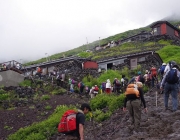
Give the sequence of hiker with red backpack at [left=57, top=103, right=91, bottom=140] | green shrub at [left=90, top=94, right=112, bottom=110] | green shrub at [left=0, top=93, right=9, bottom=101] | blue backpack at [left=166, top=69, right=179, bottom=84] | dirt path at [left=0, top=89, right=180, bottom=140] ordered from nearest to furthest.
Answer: hiker with red backpack at [left=57, top=103, right=91, bottom=140]
dirt path at [left=0, top=89, right=180, bottom=140]
blue backpack at [left=166, top=69, right=179, bottom=84]
green shrub at [left=90, top=94, right=112, bottom=110]
green shrub at [left=0, top=93, right=9, bottom=101]

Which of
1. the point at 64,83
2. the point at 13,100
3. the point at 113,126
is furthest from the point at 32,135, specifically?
the point at 64,83

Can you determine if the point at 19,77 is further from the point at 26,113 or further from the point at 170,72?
the point at 170,72

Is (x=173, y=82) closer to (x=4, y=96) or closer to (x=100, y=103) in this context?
(x=100, y=103)

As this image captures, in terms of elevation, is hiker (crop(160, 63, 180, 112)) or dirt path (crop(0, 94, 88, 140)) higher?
hiker (crop(160, 63, 180, 112))

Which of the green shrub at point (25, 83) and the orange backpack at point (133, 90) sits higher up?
the orange backpack at point (133, 90)

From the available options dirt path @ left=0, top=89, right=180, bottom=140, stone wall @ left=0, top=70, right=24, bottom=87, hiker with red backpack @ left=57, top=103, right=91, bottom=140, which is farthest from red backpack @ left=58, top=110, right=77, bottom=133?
stone wall @ left=0, top=70, right=24, bottom=87

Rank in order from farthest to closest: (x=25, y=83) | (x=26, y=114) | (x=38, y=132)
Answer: (x=25, y=83) < (x=26, y=114) < (x=38, y=132)

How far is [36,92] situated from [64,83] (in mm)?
4543

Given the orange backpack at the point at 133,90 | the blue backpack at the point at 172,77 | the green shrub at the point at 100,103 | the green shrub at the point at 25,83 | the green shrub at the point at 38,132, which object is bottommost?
the green shrub at the point at 38,132

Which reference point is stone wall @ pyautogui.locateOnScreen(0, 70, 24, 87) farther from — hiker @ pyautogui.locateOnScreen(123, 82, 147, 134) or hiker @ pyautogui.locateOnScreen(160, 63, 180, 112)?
hiker @ pyautogui.locateOnScreen(123, 82, 147, 134)

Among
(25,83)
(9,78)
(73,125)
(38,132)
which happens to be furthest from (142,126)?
(9,78)

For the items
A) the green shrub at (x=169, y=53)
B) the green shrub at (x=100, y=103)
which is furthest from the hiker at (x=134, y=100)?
the green shrub at (x=169, y=53)

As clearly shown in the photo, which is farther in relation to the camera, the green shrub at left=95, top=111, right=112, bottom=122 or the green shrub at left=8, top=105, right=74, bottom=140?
the green shrub at left=8, top=105, right=74, bottom=140

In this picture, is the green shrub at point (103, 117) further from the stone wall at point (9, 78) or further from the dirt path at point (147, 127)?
the stone wall at point (9, 78)
